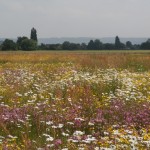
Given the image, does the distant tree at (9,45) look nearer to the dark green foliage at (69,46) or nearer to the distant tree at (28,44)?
the distant tree at (28,44)

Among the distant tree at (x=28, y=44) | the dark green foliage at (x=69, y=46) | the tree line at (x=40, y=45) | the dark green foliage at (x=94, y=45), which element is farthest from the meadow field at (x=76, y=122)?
the dark green foliage at (x=94, y=45)

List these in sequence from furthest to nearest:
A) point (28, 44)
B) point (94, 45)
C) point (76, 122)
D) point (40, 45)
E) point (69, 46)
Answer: point (94, 45)
point (69, 46)
point (40, 45)
point (28, 44)
point (76, 122)

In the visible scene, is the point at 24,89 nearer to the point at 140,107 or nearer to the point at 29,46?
the point at 140,107

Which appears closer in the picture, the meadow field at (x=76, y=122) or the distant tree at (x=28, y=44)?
the meadow field at (x=76, y=122)

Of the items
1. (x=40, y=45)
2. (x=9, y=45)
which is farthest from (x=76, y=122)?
(x=40, y=45)

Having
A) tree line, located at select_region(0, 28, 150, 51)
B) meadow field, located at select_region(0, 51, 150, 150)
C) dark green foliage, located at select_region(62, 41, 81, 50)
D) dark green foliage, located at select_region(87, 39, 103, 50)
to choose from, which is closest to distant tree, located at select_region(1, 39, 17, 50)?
tree line, located at select_region(0, 28, 150, 51)

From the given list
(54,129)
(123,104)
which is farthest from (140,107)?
(54,129)

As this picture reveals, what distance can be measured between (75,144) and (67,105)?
10.0ft

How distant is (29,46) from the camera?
98.8 meters

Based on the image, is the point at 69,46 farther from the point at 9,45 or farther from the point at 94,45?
the point at 9,45

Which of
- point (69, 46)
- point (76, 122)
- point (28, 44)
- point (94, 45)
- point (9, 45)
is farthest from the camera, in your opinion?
point (94, 45)

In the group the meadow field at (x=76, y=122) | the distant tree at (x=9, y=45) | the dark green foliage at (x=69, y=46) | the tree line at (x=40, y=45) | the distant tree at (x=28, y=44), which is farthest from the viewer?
the dark green foliage at (x=69, y=46)

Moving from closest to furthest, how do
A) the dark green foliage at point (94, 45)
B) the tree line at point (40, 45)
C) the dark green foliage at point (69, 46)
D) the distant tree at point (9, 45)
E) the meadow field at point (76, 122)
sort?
the meadow field at point (76, 122), the distant tree at point (9, 45), the tree line at point (40, 45), the dark green foliage at point (69, 46), the dark green foliage at point (94, 45)

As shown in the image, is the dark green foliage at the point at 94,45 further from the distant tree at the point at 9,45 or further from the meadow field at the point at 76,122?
the meadow field at the point at 76,122
